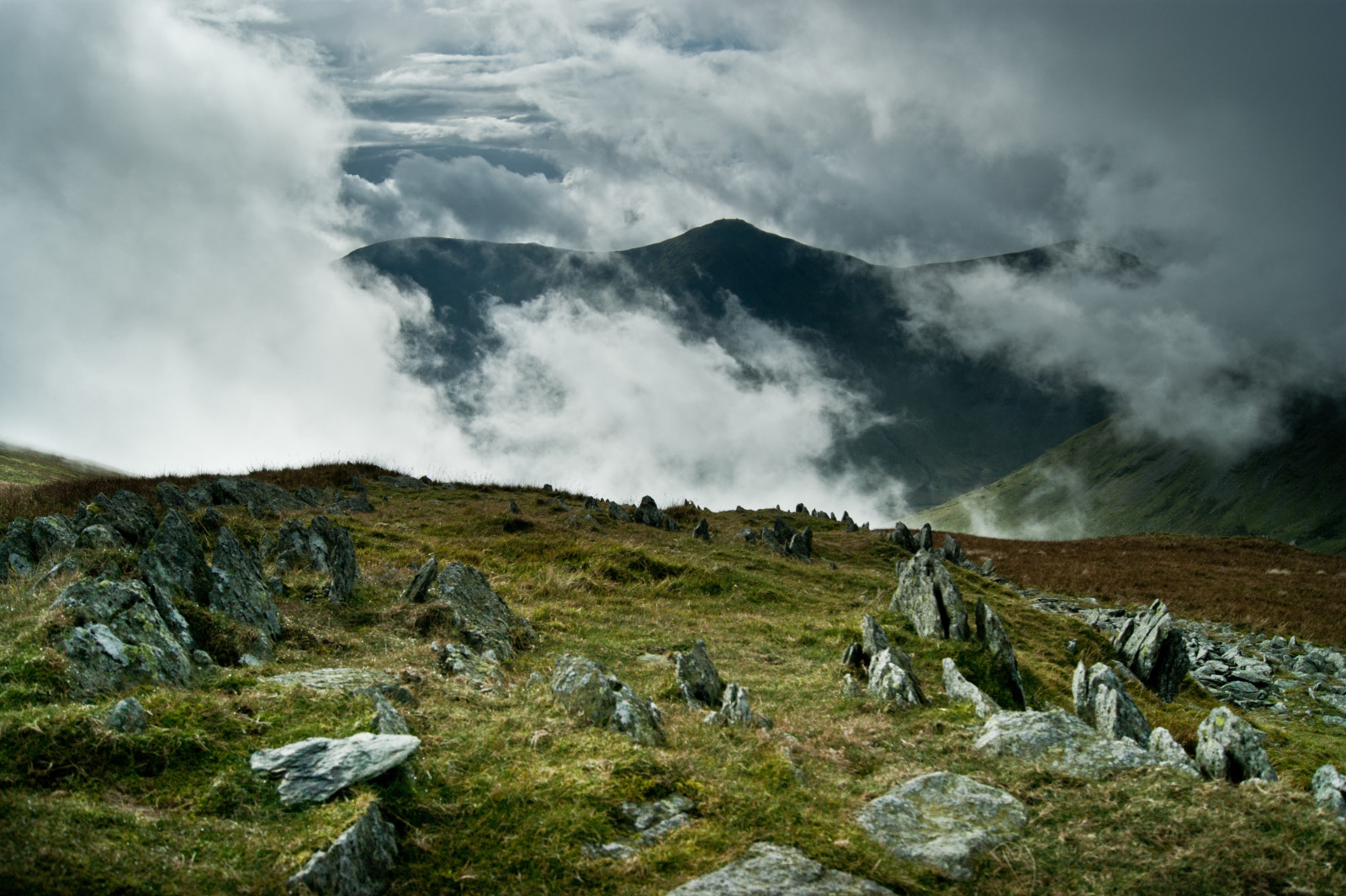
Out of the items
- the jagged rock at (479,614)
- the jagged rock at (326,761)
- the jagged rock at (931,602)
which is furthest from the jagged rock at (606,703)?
the jagged rock at (931,602)

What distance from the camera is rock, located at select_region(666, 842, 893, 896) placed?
680 cm

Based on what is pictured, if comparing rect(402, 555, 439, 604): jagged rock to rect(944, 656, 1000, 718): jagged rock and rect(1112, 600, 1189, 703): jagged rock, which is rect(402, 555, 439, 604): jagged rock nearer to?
rect(944, 656, 1000, 718): jagged rock

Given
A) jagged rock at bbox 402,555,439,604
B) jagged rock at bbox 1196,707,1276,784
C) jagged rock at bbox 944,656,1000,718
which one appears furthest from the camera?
jagged rock at bbox 402,555,439,604

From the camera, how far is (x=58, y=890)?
17.8 feet

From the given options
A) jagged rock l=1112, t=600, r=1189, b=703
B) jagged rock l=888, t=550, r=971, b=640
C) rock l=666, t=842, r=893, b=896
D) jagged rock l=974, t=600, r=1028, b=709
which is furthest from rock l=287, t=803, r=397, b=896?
jagged rock l=1112, t=600, r=1189, b=703

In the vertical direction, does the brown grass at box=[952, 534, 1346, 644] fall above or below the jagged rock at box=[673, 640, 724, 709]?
above

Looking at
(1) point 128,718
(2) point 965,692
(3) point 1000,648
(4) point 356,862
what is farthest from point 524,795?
(3) point 1000,648

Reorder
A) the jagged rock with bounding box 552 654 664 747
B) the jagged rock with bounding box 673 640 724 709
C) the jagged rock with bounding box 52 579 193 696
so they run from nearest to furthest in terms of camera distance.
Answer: the jagged rock with bounding box 52 579 193 696
the jagged rock with bounding box 552 654 664 747
the jagged rock with bounding box 673 640 724 709

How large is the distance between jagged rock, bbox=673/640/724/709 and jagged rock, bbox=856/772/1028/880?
15.3ft

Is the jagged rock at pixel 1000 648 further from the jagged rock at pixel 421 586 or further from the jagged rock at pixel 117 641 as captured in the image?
the jagged rock at pixel 117 641

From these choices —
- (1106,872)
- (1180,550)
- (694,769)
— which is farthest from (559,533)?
(1180,550)

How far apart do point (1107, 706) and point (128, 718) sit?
1573cm

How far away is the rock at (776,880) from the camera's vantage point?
6.80 meters

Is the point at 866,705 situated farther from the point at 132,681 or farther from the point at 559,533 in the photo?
the point at 559,533
